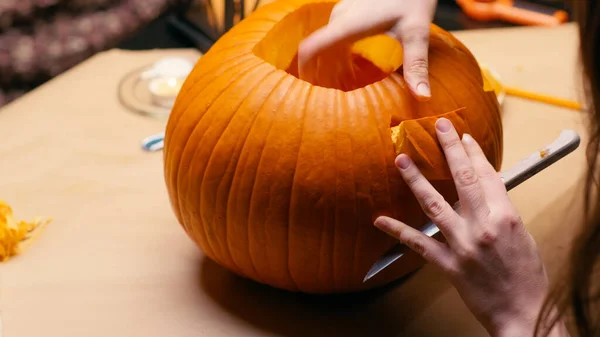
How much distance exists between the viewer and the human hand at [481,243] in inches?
24.4

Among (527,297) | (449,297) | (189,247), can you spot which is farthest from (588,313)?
(189,247)

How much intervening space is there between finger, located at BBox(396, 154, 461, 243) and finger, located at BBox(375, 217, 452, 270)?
0.02m

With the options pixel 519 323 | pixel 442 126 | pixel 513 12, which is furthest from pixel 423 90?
pixel 513 12

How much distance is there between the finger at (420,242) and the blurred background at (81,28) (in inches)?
30.7

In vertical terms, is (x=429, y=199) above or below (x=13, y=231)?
above

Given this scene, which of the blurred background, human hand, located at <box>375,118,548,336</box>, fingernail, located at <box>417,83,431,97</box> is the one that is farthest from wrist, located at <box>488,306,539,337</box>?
the blurred background

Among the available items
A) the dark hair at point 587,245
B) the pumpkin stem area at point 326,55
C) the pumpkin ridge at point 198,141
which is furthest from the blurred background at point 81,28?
the dark hair at point 587,245

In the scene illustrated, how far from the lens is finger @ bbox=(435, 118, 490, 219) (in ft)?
2.05

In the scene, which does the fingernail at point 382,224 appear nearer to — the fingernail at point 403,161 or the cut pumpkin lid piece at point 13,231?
the fingernail at point 403,161

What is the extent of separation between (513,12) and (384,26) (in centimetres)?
139

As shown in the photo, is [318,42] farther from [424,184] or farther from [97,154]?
[97,154]

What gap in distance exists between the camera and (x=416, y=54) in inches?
26.6

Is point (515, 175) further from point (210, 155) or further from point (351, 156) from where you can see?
point (210, 155)

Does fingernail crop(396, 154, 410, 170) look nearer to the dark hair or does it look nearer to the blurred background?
the dark hair
